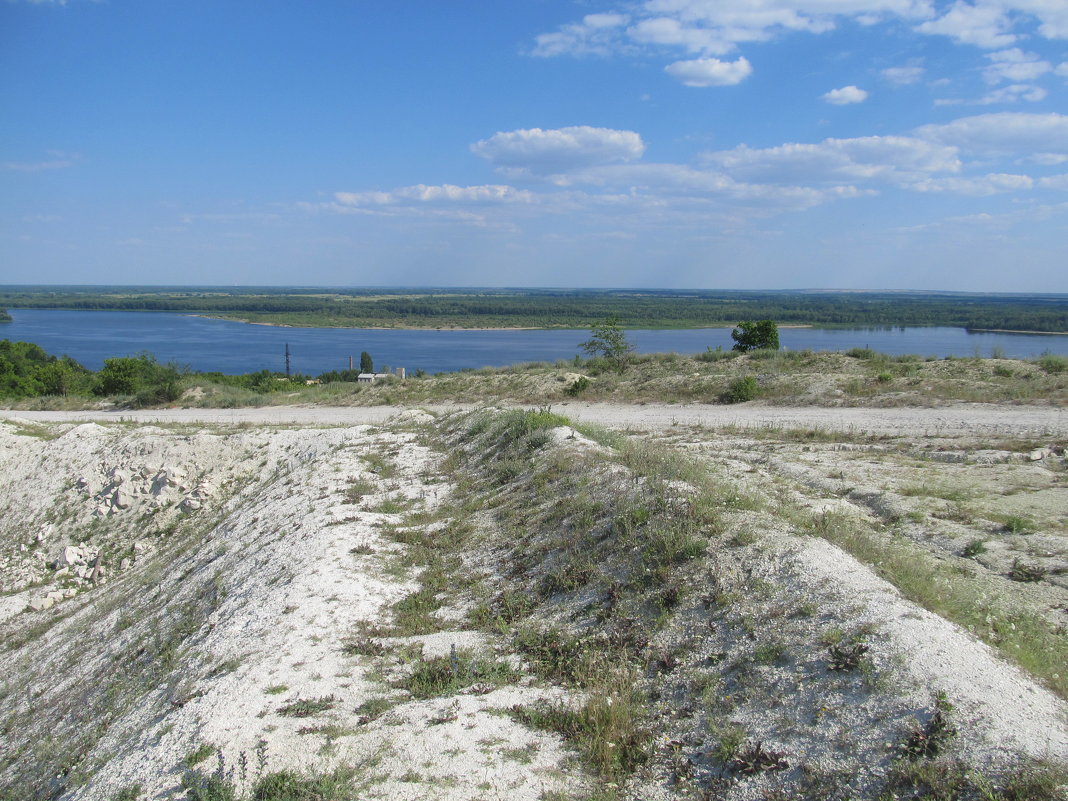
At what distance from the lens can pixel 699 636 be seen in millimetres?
4945

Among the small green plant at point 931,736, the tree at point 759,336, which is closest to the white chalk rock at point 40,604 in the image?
the small green plant at point 931,736

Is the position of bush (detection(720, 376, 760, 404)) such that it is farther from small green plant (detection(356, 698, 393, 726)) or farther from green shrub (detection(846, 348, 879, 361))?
small green plant (detection(356, 698, 393, 726))

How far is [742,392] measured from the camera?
745 inches

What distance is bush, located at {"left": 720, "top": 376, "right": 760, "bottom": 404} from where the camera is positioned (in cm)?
1891

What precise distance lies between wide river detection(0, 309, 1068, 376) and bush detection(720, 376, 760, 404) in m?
42.0

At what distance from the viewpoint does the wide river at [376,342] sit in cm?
7588

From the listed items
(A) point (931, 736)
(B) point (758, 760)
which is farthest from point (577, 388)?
(A) point (931, 736)

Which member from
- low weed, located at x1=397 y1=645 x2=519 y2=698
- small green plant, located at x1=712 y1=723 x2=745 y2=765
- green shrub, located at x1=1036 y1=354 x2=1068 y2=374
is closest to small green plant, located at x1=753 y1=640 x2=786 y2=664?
small green plant, located at x1=712 y1=723 x2=745 y2=765

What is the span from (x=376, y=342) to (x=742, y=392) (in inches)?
4125

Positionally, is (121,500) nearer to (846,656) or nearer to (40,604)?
(40,604)

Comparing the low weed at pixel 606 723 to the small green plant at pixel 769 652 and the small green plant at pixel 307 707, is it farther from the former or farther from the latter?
the small green plant at pixel 307 707

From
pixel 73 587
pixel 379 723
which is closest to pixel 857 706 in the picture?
pixel 379 723

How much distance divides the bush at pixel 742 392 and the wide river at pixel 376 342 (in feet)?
138

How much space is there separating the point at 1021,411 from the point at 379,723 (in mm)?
17541
